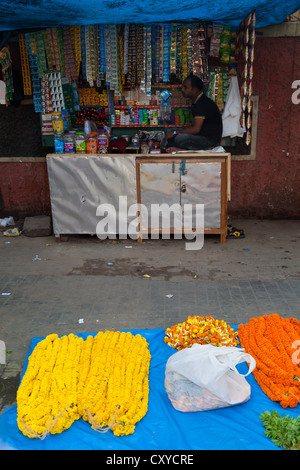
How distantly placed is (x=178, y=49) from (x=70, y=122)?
2.29 meters

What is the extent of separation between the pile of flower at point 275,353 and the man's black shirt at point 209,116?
370cm

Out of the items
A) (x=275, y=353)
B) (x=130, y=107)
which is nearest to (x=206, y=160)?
(x=130, y=107)

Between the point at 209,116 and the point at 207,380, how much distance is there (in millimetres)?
5000

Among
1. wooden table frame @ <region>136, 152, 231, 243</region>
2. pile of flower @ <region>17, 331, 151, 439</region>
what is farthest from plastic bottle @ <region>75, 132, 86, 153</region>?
pile of flower @ <region>17, 331, 151, 439</region>

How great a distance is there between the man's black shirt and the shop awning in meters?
1.23

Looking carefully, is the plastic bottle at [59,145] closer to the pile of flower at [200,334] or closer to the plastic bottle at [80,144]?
the plastic bottle at [80,144]

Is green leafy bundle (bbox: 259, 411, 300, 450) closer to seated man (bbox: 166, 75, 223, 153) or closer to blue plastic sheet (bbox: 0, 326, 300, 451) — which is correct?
blue plastic sheet (bbox: 0, 326, 300, 451)

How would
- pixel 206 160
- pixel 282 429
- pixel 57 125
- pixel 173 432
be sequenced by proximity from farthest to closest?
pixel 57 125 < pixel 206 160 < pixel 173 432 < pixel 282 429

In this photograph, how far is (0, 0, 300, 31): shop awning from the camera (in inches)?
223

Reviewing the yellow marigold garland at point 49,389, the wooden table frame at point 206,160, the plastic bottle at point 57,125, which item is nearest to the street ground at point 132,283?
the yellow marigold garland at point 49,389

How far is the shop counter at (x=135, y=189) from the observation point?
22.4 feet

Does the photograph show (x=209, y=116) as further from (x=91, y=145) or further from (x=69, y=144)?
(x=69, y=144)

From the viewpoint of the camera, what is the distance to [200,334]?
4.15 m

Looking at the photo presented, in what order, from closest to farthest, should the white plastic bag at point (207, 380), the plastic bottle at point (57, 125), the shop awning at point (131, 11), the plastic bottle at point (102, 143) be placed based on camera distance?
1. the white plastic bag at point (207, 380)
2. the shop awning at point (131, 11)
3. the plastic bottle at point (102, 143)
4. the plastic bottle at point (57, 125)
